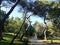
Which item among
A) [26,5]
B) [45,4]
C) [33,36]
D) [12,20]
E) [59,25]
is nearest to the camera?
[26,5]

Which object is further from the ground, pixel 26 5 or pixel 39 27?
pixel 26 5

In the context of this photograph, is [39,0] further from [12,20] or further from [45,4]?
[12,20]

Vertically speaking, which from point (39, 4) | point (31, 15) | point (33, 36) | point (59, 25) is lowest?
point (33, 36)

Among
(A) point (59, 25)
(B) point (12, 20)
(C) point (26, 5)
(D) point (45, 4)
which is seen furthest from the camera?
(B) point (12, 20)

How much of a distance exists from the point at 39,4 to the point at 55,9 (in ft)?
9.43

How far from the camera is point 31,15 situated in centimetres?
2923

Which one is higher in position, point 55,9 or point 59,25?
point 55,9

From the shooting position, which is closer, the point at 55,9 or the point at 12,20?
the point at 55,9

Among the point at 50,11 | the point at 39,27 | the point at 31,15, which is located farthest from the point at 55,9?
the point at 39,27

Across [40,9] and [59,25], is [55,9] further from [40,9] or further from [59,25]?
[59,25]

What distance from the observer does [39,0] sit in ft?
95.8

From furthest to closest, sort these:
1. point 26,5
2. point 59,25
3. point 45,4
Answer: point 59,25, point 45,4, point 26,5

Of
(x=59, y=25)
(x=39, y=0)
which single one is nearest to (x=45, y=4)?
(x=39, y=0)

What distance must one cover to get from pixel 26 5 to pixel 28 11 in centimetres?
170
